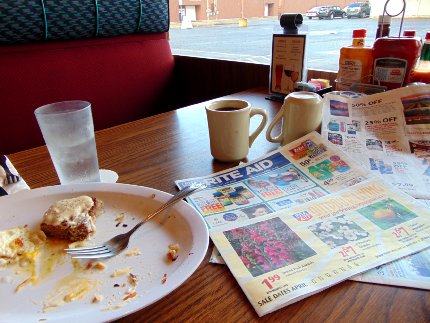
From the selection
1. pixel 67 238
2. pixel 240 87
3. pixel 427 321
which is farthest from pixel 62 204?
pixel 240 87

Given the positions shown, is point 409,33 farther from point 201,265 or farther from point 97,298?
point 97,298

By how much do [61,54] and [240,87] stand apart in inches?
34.5

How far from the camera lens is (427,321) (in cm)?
34

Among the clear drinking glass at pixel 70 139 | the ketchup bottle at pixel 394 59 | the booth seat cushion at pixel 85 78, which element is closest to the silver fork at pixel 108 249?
the clear drinking glass at pixel 70 139

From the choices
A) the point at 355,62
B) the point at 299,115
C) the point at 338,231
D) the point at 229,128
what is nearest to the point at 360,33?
the point at 355,62

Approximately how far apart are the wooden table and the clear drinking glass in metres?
0.08

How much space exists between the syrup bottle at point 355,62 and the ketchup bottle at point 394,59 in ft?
0.11

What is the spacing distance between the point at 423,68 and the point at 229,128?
0.65 metres

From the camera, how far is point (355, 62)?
3.23ft

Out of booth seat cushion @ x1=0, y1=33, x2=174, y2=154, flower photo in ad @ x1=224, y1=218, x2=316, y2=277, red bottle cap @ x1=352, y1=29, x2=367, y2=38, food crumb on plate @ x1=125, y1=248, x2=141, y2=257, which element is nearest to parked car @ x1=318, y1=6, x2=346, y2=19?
booth seat cushion @ x1=0, y1=33, x2=174, y2=154

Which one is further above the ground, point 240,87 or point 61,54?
point 61,54

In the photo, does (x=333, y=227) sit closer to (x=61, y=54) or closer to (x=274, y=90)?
(x=274, y=90)

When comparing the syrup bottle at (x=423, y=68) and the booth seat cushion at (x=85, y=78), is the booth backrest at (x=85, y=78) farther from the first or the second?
the syrup bottle at (x=423, y=68)

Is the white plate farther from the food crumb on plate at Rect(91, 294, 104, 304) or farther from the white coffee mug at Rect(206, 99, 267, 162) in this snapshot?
the white coffee mug at Rect(206, 99, 267, 162)
